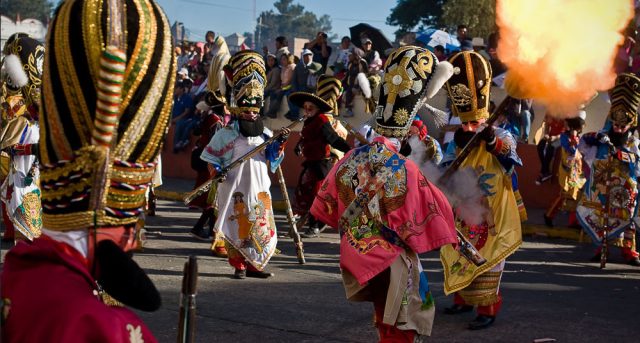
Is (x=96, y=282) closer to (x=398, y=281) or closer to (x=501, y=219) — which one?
(x=398, y=281)

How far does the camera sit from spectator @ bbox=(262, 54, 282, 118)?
2078cm

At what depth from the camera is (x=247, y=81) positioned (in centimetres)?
939

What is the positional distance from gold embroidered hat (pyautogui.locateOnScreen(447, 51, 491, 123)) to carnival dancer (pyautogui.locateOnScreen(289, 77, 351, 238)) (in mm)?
4202

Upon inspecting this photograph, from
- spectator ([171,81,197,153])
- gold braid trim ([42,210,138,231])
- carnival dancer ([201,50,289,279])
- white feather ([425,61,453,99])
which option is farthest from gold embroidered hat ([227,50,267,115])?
spectator ([171,81,197,153])

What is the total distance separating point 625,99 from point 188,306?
29.2ft

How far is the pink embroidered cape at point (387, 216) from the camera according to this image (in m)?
5.47

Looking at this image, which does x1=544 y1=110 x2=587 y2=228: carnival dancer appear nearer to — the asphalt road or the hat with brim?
the asphalt road

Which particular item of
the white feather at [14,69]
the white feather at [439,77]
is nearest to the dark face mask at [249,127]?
the white feather at [439,77]

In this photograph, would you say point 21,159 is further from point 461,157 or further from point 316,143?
point 461,157

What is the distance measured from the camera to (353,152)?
5797mm

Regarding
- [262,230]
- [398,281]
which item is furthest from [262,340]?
[262,230]

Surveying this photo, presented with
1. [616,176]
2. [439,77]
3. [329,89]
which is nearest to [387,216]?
[439,77]

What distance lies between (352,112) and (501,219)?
1154cm

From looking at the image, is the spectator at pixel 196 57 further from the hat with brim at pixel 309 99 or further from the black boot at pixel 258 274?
the black boot at pixel 258 274
